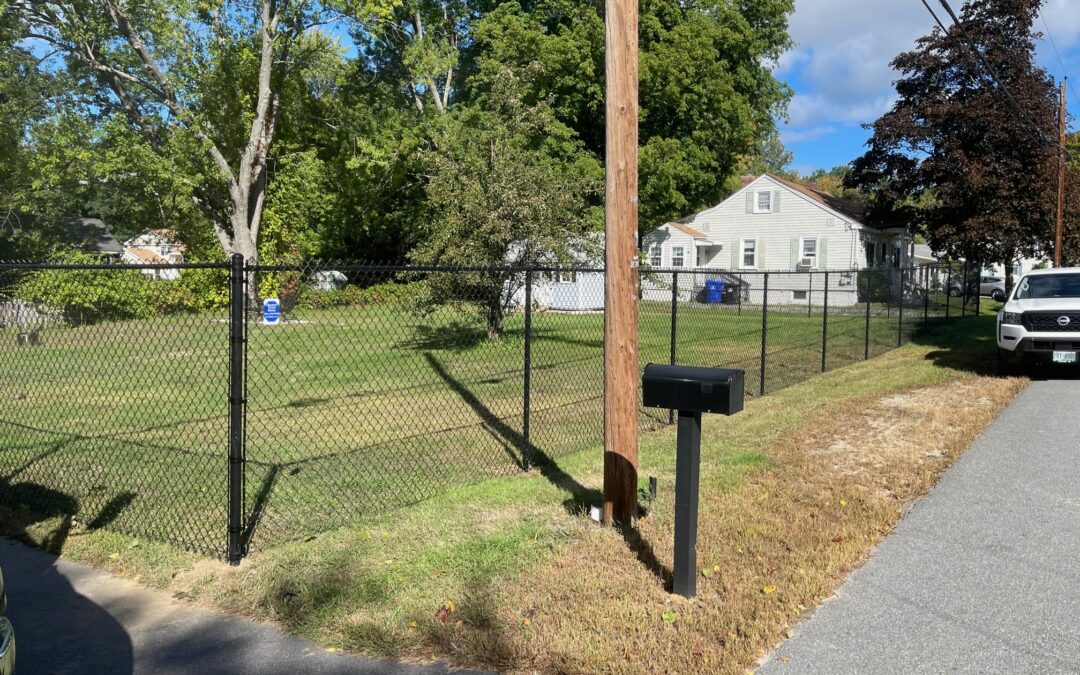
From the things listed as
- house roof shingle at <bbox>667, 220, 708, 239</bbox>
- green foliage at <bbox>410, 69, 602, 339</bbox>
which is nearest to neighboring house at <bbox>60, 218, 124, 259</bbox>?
green foliage at <bbox>410, 69, 602, 339</bbox>

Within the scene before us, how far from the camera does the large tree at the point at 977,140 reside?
89.4ft

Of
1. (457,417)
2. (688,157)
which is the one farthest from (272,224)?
(457,417)

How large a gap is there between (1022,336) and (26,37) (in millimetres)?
27332

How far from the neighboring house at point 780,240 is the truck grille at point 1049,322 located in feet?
75.5

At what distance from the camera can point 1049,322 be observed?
11.6 m

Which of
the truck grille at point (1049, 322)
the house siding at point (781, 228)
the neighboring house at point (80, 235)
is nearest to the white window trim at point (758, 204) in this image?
the house siding at point (781, 228)

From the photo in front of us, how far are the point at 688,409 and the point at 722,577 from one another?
108 centimetres

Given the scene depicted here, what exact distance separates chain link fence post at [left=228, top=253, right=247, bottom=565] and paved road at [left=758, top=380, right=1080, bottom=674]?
304 cm

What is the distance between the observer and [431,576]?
449cm

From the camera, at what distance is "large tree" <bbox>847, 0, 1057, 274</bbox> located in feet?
89.4

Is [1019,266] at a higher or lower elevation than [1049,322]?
higher

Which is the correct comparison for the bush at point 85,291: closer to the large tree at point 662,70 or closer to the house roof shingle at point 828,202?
the large tree at point 662,70

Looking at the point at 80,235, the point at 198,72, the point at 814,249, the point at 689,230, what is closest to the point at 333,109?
the point at 198,72

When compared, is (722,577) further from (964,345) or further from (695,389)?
(964,345)
